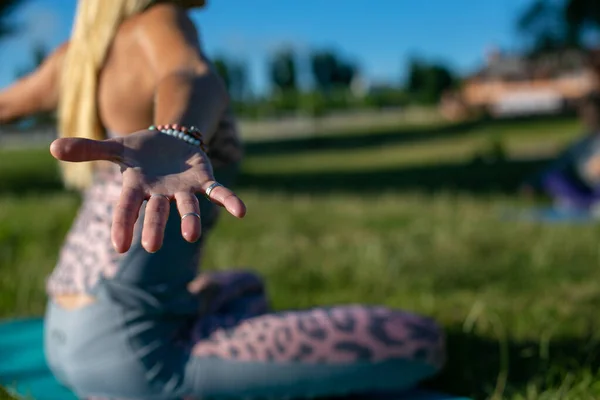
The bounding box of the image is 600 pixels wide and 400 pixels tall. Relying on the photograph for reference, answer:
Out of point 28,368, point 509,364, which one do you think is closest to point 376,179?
point 509,364

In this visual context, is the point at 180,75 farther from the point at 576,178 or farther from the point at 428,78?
the point at 428,78

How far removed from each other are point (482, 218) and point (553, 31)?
66.2 ft

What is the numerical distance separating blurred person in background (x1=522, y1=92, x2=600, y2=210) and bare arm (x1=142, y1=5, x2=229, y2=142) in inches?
234

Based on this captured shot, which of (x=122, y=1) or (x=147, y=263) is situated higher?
(x=122, y=1)

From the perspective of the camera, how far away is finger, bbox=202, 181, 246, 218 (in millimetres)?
1270

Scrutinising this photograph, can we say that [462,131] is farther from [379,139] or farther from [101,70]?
[101,70]

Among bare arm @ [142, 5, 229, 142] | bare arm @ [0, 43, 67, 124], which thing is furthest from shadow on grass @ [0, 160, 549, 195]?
bare arm @ [142, 5, 229, 142]

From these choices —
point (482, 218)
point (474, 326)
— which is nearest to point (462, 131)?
point (482, 218)

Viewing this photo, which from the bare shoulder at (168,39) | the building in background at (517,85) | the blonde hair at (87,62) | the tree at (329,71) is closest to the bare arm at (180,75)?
the bare shoulder at (168,39)

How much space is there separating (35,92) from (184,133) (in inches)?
42.7

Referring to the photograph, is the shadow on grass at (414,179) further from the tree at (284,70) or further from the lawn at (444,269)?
the tree at (284,70)

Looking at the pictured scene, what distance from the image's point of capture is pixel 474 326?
3.03 meters

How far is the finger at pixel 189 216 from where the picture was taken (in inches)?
49.8

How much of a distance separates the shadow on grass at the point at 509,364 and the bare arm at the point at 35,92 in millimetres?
1560
